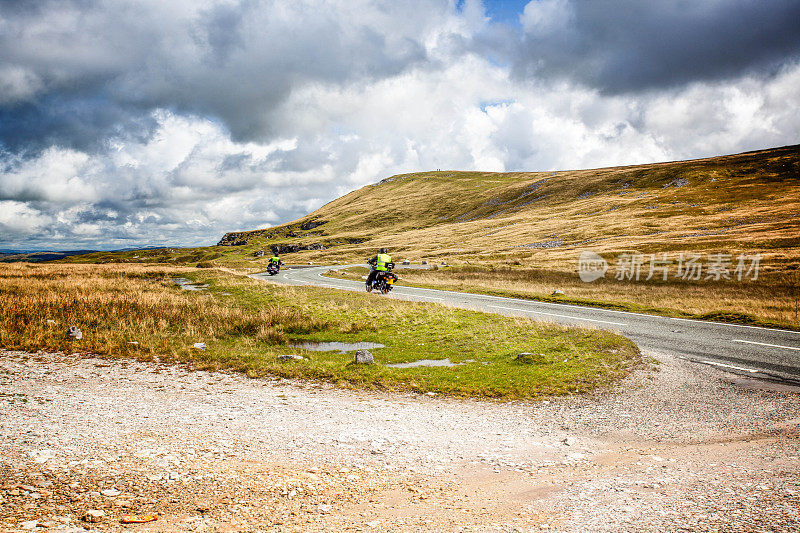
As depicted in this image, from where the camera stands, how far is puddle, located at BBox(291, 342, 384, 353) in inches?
563

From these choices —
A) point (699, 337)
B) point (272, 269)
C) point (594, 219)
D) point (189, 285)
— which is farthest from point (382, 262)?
point (594, 219)

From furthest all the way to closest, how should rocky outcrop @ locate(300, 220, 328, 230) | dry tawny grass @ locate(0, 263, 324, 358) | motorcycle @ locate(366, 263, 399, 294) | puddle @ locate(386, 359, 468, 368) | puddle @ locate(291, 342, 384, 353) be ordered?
rocky outcrop @ locate(300, 220, 328, 230), motorcycle @ locate(366, 263, 399, 294), puddle @ locate(291, 342, 384, 353), dry tawny grass @ locate(0, 263, 324, 358), puddle @ locate(386, 359, 468, 368)

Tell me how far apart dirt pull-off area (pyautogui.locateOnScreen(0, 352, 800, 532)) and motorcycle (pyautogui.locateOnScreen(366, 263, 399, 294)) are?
19.5m

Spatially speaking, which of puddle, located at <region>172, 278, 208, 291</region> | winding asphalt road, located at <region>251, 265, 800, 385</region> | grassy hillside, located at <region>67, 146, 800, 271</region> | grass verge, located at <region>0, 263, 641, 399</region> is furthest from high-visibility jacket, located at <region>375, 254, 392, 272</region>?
grassy hillside, located at <region>67, 146, 800, 271</region>

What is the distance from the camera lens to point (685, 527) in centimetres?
450

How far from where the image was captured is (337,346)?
48.3 feet

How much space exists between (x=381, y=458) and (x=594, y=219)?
84.4 m

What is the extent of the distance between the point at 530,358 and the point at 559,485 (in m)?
6.93

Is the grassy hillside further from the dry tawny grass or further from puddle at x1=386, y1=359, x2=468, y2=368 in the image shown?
the dry tawny grass

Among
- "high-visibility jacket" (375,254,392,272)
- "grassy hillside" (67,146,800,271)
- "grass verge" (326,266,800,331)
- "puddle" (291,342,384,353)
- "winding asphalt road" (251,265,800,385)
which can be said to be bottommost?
"puddle" (291,342,384,353)

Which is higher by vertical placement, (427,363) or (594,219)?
(594,219)

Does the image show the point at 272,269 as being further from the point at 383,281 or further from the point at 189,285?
the point at 383,281

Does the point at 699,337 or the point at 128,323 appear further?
the point at 699,337

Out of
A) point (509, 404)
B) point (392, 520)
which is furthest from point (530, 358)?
point (392, 520)
